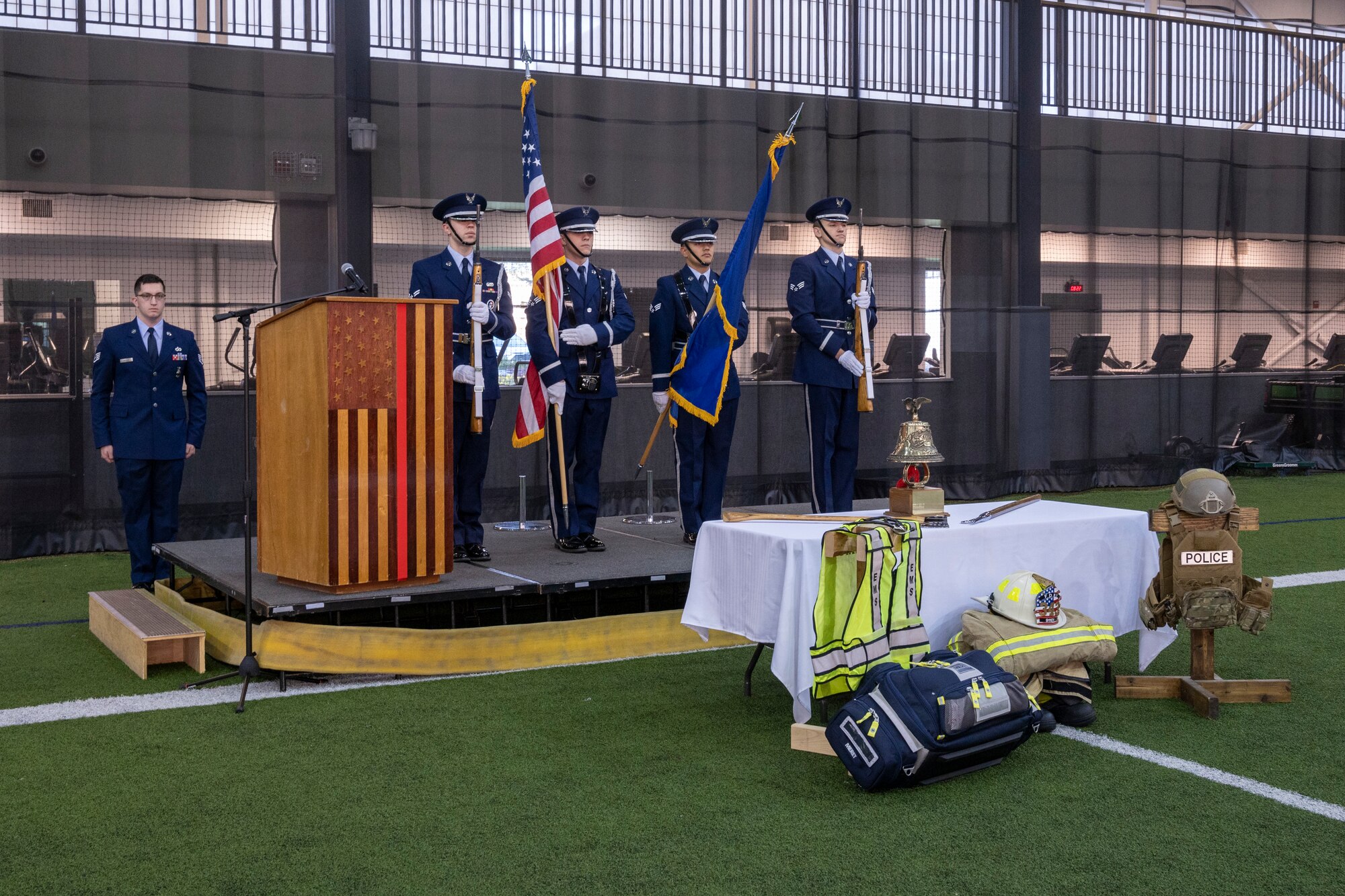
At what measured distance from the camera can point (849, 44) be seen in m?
9.75

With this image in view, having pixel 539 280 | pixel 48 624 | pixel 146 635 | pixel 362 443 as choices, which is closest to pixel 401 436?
pixel 362 443

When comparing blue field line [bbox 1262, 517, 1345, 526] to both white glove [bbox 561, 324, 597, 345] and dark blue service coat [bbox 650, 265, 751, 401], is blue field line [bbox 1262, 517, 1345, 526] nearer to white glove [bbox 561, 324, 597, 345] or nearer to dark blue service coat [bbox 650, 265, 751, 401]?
dark blue service coat [bbox 650, 265, 751, 401]

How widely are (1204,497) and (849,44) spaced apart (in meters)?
6.59

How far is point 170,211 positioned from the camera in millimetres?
7992

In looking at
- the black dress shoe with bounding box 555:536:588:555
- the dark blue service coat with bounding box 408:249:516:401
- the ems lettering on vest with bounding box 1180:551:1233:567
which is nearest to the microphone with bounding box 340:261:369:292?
the dark blue service coat with bounding box 408:249:516:401

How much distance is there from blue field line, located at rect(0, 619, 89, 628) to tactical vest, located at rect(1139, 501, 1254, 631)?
173 inches

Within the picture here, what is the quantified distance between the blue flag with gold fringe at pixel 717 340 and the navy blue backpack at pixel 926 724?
8.30 feet

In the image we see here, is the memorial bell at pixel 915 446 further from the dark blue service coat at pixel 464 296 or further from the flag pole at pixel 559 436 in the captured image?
the dark blue service coat at pixel 464 296

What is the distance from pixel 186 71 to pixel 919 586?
590cm

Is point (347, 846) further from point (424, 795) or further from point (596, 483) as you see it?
point (596, 483)

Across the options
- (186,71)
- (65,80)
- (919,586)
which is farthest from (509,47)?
(919,586)

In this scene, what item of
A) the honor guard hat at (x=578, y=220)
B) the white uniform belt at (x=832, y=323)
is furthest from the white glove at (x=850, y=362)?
the honor guard hat at (x=578, y=220)

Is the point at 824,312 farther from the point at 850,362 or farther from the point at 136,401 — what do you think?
the point at 136,401

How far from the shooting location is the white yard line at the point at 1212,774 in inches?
123
